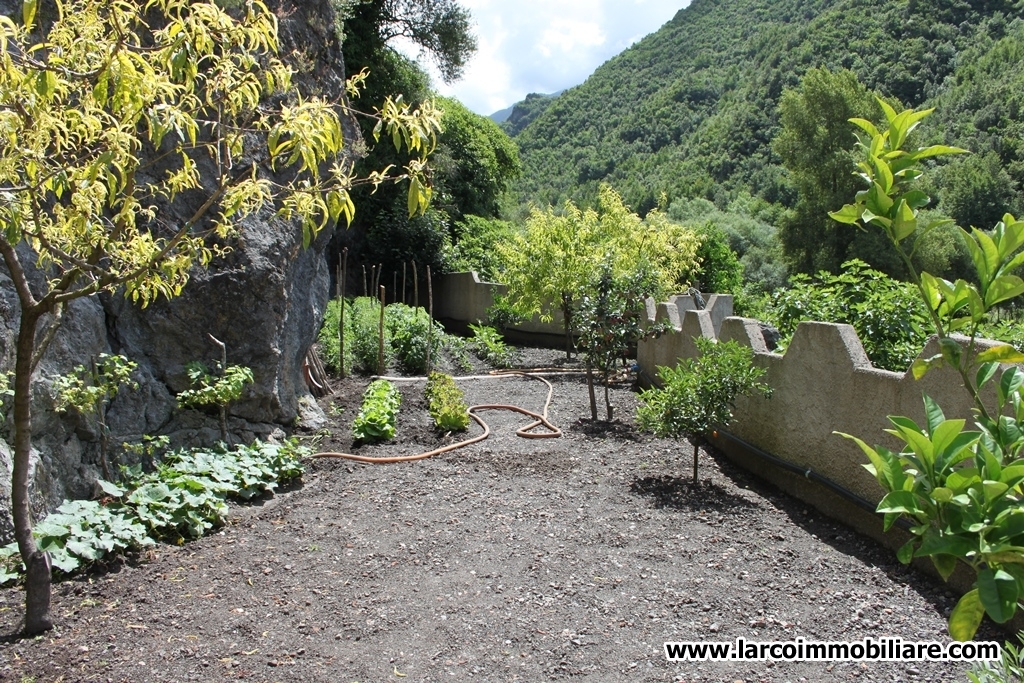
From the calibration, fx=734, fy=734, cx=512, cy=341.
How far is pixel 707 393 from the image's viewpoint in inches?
233

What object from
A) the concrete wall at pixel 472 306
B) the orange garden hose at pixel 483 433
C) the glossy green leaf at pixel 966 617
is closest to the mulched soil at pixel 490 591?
the orange garden hose at pixel 483 433

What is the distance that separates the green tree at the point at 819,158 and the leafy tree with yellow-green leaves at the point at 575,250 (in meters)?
18.1

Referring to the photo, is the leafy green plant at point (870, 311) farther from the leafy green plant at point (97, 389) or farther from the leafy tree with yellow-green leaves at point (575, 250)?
the leafy green plant at point (97, 389)

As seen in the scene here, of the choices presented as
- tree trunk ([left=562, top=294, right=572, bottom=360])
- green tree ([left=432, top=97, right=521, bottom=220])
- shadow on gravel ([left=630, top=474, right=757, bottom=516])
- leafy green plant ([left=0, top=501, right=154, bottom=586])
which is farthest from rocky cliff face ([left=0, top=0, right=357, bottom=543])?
green tree ([left=432, top=97, right=521, bottom=220])

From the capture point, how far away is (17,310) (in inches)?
190

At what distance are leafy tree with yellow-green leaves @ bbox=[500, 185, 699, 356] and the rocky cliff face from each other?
182 inches

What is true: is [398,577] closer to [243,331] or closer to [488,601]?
[488,601]

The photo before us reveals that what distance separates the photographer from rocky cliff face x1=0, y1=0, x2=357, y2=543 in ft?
16.7

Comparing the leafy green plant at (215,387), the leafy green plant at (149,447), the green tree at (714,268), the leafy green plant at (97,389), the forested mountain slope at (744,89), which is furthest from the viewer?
the forested mountain slope at (744,89)

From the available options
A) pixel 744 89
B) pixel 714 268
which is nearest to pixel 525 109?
pixel 744 89

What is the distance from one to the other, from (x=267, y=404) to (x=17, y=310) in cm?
264

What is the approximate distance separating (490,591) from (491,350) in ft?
30.7

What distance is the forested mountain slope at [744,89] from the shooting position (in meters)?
35.8

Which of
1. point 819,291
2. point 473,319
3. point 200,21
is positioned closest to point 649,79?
point 473,319
